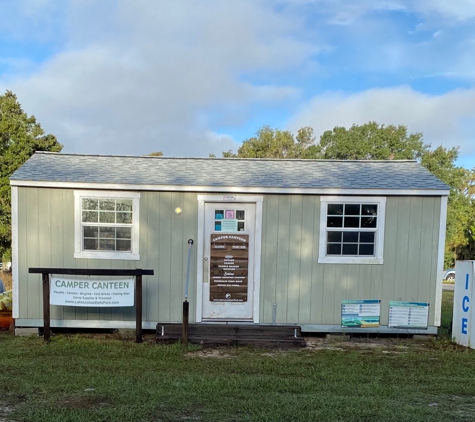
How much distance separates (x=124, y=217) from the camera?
6.63 meters

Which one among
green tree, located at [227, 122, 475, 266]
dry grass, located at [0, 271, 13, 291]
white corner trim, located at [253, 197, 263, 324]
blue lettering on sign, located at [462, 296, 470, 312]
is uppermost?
green tree, located at [227, 122, 475, 266]

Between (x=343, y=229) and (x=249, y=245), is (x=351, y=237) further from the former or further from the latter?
(x=249, y=245)

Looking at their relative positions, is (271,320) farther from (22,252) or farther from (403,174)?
(22,252)

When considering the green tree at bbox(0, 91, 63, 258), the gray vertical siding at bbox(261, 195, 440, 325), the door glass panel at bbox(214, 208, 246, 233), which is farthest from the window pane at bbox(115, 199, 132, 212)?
the green tree at bbox(0, 91, 63, 258)

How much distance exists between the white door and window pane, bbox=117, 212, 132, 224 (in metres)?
1.25

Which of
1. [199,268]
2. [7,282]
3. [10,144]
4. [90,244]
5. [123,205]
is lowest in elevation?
[7,282]

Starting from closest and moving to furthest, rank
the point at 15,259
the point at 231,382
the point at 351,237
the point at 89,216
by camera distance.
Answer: the point at 231,382, the point at 15,259, the point at 89,216, the point at 351,237

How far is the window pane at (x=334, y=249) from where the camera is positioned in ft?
22.0

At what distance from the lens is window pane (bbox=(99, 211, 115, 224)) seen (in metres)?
6.58

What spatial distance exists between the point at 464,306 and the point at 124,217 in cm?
561

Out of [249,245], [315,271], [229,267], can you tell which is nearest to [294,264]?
[315,271]

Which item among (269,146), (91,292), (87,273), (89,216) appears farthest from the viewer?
(269,146)

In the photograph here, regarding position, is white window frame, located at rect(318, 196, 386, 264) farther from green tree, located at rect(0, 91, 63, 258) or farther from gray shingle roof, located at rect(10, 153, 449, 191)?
green tree, located at rect(0, 91, 63, 258)

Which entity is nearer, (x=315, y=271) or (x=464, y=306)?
(x=464, y=306)
